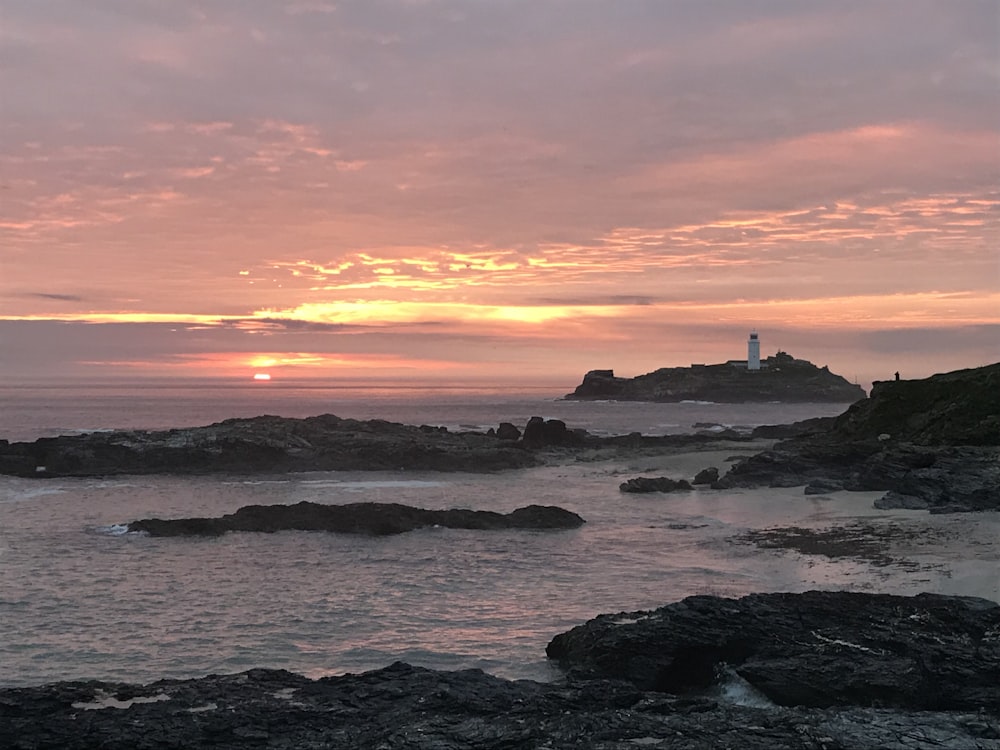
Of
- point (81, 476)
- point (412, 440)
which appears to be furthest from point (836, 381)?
point (81, 476)

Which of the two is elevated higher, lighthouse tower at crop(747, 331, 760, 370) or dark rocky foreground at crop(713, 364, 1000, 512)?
lighthouse tower at crop(747, 331, 760, 370)

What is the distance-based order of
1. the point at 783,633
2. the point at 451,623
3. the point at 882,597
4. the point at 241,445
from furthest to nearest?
1. the point at 241,445
2. the point at 451,623
3. the point at 882,597
4. the point at 783,633

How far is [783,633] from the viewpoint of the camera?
12305mm

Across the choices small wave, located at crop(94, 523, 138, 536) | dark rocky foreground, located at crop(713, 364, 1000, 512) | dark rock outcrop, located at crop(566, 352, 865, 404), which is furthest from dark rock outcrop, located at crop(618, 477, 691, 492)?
dark rock outcrop, located at crop(566, 352, 865, 404)

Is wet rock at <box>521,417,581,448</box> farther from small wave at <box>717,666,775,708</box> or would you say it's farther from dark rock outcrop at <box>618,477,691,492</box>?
small wave at <box>717,666,775,708</box>

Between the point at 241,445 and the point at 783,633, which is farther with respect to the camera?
the point at 241,445

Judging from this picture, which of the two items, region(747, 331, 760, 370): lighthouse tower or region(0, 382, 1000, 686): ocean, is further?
region(747, 331, 760, 370): lighthouse tower

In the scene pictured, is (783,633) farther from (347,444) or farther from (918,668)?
(347,444)

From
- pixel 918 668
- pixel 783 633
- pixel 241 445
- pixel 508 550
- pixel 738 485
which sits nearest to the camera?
pixel 918 668

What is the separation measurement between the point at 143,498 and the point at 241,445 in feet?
39.5

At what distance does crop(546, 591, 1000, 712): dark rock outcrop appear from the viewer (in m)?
10.6

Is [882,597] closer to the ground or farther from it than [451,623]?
farther from it

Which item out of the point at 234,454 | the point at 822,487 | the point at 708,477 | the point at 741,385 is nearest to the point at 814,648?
the point at 822,487

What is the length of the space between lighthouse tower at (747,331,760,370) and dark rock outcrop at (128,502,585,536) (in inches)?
6113
